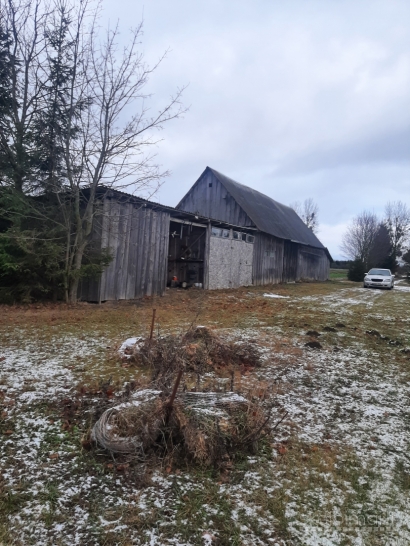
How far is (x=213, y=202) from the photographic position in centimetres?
2197

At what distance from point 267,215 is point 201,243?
352 inches

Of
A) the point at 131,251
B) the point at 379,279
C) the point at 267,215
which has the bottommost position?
the point at 379,279

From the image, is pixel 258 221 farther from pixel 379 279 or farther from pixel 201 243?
pixel 379 279

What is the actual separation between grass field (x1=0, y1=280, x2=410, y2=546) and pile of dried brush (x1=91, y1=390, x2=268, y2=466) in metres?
0.12

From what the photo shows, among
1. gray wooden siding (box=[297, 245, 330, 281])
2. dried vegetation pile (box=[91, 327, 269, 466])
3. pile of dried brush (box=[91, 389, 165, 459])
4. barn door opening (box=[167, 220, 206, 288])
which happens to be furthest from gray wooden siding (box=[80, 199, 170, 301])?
gray wooden siding (box=[297, 245, 330, 281])

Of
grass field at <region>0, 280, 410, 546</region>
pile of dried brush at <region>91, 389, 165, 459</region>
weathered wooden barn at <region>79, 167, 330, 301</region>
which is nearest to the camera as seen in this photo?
grass field at <region>0, 280, 410, 546</region>

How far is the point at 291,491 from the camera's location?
2.59 m

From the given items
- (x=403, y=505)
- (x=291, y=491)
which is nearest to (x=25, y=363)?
(x=291, y=491)

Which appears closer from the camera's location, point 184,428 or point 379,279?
point 184,428

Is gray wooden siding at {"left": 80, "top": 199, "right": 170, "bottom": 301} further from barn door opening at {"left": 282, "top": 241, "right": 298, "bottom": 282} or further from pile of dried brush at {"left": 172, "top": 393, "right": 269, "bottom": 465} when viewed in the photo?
barn door opening at {"left": 282, "top": 241, "right": 298, "bottom": 282}

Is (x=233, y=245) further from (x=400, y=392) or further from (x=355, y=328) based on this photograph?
(x=400, y=392)

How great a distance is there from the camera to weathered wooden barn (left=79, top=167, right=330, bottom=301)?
11.4 meters

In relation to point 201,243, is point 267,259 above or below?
below

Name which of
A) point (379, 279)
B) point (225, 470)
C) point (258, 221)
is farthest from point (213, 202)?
point (225, 470)
